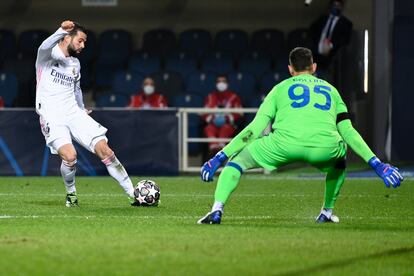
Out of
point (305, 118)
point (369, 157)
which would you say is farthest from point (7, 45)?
point (369, 157)

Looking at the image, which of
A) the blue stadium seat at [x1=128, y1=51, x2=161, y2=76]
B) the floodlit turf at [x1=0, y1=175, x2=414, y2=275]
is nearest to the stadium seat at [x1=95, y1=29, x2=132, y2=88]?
the blue stadium seat at [x1=128, y1=51, x2=161, y2=76]

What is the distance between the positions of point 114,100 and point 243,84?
235 centimetres

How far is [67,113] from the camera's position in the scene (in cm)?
1190

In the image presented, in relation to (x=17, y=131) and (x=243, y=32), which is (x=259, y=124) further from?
(x=243, y=32)

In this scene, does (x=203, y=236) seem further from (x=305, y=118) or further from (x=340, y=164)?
(x=340, y=164)

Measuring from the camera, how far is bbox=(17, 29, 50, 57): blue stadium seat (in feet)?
71.5

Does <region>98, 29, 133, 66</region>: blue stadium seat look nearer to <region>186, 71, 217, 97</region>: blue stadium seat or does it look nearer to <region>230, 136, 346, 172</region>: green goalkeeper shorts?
<region>186, 71, 217, 97</region>: blue stadium seat

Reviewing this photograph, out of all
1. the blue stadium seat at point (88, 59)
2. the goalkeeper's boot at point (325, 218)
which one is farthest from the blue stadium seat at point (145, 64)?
the goalkeeper's boot at point (325, 218)

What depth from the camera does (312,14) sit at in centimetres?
2239

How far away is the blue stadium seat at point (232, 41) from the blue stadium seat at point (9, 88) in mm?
3906

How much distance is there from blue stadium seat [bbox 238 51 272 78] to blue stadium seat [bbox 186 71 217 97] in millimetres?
653

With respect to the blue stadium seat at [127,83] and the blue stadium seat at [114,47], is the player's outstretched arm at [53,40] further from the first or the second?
the blue stadium seat at [114,47]

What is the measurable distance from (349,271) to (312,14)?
15.9m

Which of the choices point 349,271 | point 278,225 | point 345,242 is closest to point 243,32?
point 278,225
